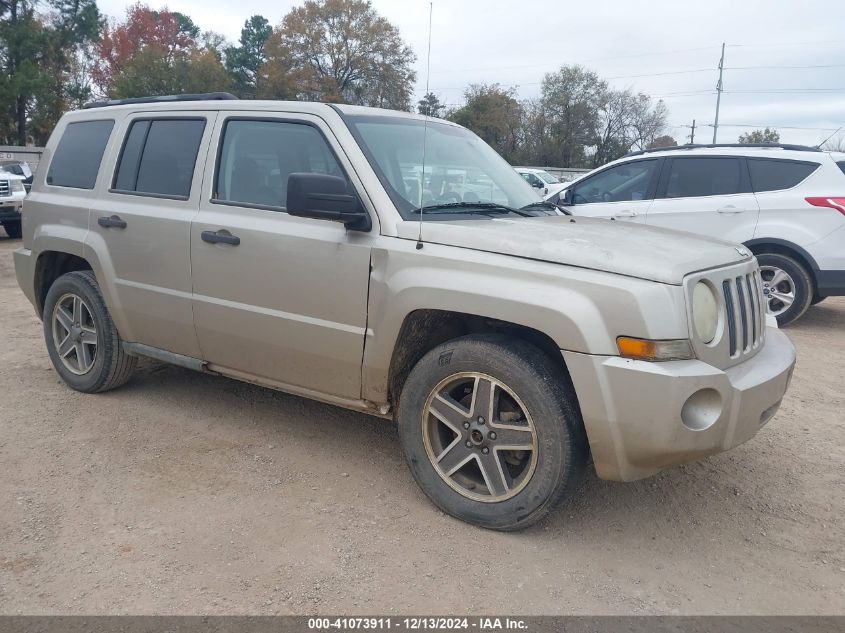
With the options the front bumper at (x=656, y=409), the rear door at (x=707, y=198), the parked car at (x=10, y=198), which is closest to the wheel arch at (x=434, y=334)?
the front bumper at (x=656, y=409)

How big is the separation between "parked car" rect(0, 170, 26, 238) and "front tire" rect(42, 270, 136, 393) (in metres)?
10.4

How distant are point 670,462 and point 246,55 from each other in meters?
65.3

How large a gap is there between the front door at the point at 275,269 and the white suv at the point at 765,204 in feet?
13.3

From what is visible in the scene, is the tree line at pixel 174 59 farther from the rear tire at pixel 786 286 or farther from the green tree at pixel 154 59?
the rear tire at pixel 786 286

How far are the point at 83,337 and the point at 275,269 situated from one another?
6.62 feet

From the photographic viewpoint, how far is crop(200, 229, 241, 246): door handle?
154 inches

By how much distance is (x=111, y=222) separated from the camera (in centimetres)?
450

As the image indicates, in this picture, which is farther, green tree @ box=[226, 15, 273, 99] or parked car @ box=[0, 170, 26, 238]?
green tree @ box=[226, 15, 273, 99]

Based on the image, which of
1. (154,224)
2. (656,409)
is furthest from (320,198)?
(656,409)

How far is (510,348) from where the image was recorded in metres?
3.15

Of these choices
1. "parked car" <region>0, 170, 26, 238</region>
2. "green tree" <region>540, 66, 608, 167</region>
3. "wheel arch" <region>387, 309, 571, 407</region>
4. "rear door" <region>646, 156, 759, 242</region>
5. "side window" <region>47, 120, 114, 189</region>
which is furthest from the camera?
"green tree" <region>540, 66, 608, 167</region>

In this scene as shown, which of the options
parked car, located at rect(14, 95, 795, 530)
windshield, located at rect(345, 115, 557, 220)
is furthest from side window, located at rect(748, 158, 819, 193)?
parked car, located at rect(14, 95, 795, 530)

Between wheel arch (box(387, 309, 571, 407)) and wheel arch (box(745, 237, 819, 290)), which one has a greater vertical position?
wheel arch (box(745, 237, 819, 290))

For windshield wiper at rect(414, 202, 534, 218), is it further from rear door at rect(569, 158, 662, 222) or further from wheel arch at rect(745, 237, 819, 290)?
wheel arch at rect(745, 237, 819, 290)
